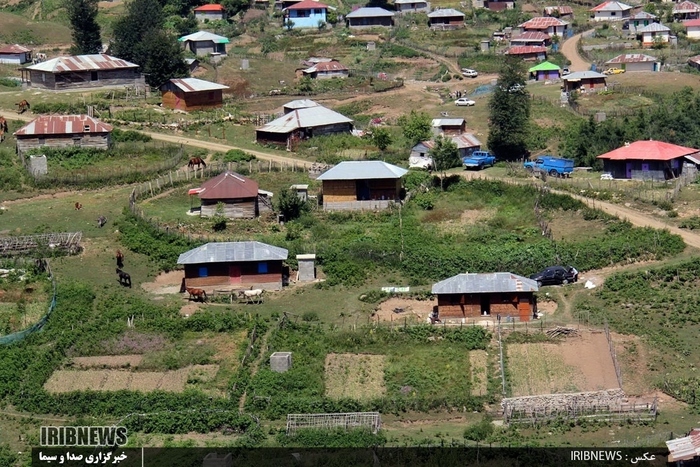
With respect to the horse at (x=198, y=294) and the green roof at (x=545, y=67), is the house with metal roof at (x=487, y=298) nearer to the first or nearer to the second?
the horse at (x=198, y=294)

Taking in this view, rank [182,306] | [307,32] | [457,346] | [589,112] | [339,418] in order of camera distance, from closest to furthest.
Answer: [339,418] → [457,346] → [182,306] → [589,112] → [307,32]

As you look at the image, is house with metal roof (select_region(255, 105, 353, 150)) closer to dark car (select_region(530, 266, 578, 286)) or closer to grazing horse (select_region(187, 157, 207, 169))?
grazing horse (select_region(187, 157, 207, 169))

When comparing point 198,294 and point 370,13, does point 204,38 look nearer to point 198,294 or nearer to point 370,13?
point 370,13

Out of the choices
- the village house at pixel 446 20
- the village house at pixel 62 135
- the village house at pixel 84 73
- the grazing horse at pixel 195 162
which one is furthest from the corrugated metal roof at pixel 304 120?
the village house at pixel 446 20

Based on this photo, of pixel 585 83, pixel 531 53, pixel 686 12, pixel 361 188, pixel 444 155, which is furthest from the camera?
pixel 686 12

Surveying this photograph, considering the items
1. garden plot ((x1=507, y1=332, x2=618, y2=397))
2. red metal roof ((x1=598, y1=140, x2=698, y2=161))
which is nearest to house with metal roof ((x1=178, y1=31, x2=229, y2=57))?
red metal roof ((x1=598, y1=140, x2=698, y2=161))

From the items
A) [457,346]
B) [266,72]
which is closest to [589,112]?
[266,72]

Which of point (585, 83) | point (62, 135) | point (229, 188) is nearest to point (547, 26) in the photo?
point (585, 83)

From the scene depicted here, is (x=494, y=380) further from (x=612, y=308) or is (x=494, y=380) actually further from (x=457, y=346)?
(x=612, y=308)
